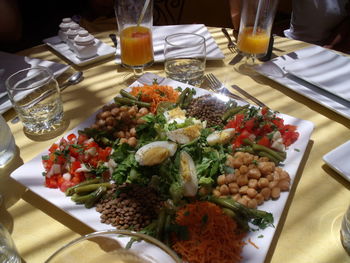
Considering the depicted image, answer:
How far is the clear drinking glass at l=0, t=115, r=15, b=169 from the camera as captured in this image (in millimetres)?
1209

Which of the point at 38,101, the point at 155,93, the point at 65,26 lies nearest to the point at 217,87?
the point at 155,93

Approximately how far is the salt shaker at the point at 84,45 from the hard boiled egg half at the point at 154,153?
97 cm

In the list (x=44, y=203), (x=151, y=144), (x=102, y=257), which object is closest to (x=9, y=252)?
(x=44, y=203)

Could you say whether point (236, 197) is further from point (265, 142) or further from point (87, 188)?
point (87, 188)

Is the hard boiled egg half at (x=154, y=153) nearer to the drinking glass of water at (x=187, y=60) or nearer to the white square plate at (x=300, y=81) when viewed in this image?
the drinking glass of water at (x=187, y=60)

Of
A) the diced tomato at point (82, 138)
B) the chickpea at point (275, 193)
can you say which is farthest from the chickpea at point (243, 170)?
the diced tomato at point (82, 138)

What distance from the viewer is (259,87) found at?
5.70 ft

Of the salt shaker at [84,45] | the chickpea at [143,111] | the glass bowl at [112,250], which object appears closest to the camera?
the glass bowl at [112,250]

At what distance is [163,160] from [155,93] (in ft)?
1.63

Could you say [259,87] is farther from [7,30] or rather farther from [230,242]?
[7,30]

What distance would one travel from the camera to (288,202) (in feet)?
3.66

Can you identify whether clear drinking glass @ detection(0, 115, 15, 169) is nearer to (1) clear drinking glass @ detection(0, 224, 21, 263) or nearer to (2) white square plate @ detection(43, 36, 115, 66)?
(1) clear drinking glass @ detection(0, 224, 21, 263)

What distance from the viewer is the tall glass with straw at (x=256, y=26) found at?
1.78m

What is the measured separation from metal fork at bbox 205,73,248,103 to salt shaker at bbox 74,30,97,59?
74 centimetres
